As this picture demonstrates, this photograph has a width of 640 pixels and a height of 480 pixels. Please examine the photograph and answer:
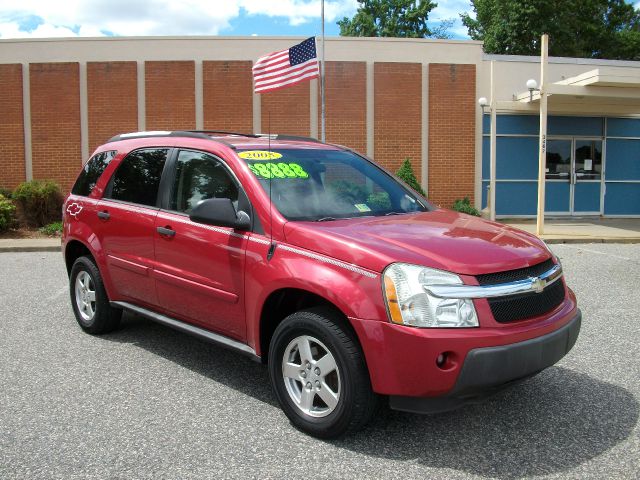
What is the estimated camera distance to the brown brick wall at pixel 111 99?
18.2 meters

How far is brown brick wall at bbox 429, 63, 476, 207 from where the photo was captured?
18.6 meters

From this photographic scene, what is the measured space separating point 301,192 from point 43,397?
7.48 ft

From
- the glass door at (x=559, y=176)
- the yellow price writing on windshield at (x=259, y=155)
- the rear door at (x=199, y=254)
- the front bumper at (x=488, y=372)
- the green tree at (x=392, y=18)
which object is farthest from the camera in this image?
the green tree at (x=392, y=18)

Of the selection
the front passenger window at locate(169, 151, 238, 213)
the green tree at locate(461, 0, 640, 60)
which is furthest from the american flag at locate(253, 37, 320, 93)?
the green tree at locate(461, 0, 640, 60)

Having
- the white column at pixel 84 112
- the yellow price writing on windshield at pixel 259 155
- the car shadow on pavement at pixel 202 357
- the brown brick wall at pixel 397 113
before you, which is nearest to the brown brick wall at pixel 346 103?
the brown brick wall at pixel 397 113

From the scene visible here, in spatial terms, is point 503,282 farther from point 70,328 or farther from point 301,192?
A: point 70,328

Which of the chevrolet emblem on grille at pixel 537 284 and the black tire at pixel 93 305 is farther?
the black tire at pixel 93 305

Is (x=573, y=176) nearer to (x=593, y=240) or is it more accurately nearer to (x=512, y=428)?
(x=593, y=240)

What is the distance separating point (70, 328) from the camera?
6.22m

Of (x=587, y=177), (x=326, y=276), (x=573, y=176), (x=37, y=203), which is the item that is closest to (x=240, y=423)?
(x=326, y=276)

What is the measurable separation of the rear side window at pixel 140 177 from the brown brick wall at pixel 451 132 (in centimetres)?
1411

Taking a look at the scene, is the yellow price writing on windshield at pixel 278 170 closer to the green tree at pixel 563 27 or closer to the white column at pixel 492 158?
the white column at pixel 492 158

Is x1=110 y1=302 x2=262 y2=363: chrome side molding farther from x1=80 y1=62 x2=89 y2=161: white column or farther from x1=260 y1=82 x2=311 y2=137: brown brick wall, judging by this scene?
x1=80 y1=62 x2=89 y2=161: white column

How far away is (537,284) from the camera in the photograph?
11.5 feet
